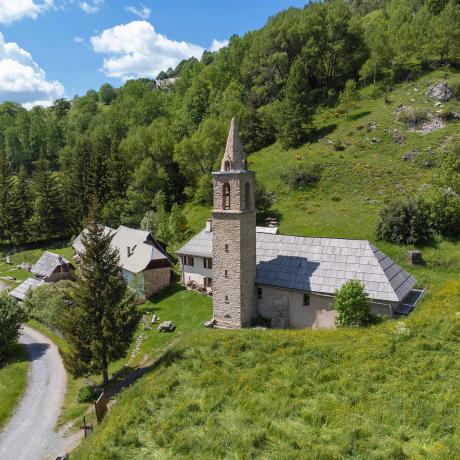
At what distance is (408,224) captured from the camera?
3916cm

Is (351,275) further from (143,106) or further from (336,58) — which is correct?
(143,106)

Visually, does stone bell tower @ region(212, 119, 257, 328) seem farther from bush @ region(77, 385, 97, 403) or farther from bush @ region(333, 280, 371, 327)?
bush @ region(77, 385, 97, 403)

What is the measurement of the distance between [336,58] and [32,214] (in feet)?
224

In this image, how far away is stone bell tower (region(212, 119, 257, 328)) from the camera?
27297mm

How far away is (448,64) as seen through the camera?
70.4m

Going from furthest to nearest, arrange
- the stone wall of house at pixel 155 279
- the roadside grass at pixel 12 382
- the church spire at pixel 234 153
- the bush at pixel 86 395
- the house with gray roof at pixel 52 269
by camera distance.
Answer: the house with gray roof at pixel 52 269, the stone wall of house at pixel 155 279, the church spire at pixel 234 153, the bush at pixel 86 395, the roadside grass at pixel 12 382

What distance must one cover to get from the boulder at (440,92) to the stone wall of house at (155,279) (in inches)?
2035

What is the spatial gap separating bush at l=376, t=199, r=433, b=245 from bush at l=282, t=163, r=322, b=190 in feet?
54.9

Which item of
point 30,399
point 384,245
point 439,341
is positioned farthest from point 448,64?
point 30,399

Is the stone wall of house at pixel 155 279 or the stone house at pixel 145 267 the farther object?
the stone wall of house at pixel 155 279

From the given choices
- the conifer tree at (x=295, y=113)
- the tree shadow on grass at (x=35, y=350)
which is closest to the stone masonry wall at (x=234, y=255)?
the tree shadow on grass at (x=35, y=350)

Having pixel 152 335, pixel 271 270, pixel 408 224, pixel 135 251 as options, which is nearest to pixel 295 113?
pixel 408 224

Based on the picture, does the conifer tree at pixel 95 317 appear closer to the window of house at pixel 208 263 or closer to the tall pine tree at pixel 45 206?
the window of house at pixel 208 263

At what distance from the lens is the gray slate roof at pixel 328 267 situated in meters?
25.9
